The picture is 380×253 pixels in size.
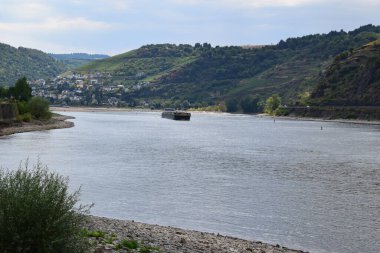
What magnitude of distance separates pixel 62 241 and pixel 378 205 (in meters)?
33.0

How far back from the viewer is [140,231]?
2681 cm

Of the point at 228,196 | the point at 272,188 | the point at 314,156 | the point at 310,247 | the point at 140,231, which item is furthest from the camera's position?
the point at 314,156

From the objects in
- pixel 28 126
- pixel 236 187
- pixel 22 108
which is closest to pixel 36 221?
pixel 236 187

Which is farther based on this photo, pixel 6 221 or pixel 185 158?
pixel 185 158

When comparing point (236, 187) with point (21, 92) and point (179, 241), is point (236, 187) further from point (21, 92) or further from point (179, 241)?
point (21, 92)

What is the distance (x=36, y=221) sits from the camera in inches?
593

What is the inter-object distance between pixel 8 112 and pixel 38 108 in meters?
22.2

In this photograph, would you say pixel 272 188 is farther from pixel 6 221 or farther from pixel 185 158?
pixel 6 221

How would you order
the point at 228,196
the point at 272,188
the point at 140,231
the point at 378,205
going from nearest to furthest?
the point at 140,231, the point at 378,205, the point at 228,196, the point at 272,188

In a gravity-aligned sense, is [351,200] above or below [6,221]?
below

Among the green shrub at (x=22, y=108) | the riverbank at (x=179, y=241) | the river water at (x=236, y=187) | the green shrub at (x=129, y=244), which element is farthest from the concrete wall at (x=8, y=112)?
the green shrub at (x=129, y=244)

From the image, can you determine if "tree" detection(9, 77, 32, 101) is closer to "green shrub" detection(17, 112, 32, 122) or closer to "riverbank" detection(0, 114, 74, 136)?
"riverbank" detection(0, 114, 74, 136)

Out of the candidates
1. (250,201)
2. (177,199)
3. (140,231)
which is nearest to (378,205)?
(250,201)

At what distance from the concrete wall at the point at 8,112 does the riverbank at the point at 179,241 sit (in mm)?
101943
